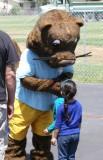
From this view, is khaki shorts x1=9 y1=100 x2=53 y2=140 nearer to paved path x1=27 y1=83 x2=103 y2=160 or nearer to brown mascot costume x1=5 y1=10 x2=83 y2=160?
brown mascot costume x1=5 y1=10 x2=83 y2=160

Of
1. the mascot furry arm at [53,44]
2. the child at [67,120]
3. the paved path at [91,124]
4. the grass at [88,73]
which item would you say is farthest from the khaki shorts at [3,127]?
the grass at [88,73]

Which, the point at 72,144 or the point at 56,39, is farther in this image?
the point at 56,39

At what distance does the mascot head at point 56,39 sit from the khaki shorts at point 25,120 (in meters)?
0.61

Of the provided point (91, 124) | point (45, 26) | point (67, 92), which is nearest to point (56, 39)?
point (45, 26)

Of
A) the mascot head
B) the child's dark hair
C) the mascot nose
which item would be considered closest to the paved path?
the child's dark hair

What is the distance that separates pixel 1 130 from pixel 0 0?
80811 millimetres

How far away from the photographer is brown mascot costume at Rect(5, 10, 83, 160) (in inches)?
251

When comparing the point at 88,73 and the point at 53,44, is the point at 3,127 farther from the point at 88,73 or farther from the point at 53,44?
the point at 88,73

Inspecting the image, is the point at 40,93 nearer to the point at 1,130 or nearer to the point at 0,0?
the point at 1,130

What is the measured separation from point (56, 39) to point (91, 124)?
3.32 meters

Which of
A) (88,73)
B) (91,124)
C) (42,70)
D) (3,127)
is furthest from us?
(88,73)

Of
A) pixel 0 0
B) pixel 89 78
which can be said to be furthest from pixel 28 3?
pixel 89 78

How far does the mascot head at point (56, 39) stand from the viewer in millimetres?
6328

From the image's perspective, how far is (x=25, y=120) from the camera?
6.62 meters
